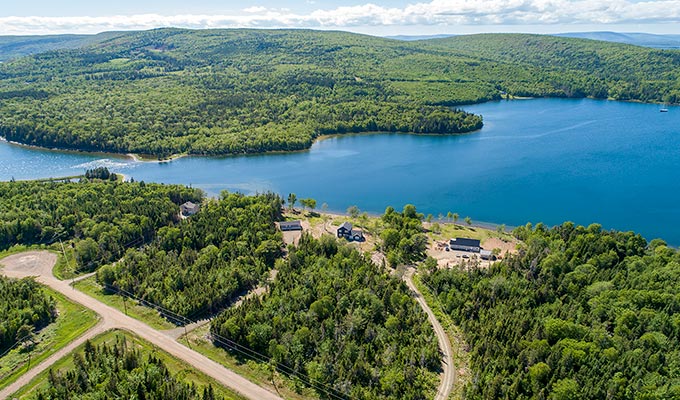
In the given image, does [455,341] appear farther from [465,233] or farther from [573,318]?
[465,233]

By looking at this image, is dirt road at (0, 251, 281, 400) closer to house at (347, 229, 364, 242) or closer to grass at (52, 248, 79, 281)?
grass at (52, 248, 79, 281)

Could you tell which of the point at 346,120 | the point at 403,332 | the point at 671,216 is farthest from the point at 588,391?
the point at 346,120

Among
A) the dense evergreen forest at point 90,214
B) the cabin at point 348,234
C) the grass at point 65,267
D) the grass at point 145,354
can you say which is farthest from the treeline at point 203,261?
the cabin at point 348,234

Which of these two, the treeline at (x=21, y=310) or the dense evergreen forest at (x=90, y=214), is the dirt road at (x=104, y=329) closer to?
the treeline at (x=21, y=310)

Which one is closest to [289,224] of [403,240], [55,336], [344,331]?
[403,240]

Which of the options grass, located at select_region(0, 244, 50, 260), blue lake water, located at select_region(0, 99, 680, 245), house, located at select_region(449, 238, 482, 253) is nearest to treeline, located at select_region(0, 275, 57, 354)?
grass, located at select_region(0, 244, 50, 260)

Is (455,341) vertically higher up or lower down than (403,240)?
lower down
